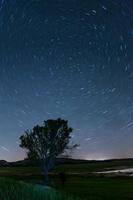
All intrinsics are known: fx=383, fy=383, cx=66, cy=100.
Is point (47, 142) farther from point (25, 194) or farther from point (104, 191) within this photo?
point (25, 194)

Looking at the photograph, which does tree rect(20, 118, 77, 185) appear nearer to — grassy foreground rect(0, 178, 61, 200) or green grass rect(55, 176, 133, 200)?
green grass rect(55, 176, 133, 200)

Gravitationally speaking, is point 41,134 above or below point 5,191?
above

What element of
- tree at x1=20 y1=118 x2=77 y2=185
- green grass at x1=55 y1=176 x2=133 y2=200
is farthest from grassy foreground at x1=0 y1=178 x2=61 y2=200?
tree at x1=20 y1=118 x2=77 y2=185

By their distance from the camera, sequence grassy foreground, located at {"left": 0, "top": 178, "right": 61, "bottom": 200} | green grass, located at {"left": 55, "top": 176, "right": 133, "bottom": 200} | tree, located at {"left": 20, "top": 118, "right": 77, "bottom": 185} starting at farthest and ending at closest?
tree, located at {"left": 20, "top": 118, "right": 77, "bottom": 185} < green grass, located at {"left": 55, "top": 176, "right": 133, "bottom": 200} < grassy foreground, located at {"left": 0, "top": 178, "right": 61, "bottom": 200}

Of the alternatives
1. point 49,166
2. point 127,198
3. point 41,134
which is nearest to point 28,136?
point 41,134

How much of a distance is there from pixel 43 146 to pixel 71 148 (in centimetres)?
601

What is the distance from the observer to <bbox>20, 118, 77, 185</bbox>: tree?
8150 cm

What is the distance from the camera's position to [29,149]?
271ft

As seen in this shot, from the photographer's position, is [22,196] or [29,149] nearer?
[22,196]

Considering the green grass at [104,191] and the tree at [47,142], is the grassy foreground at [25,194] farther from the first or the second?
the tree at [47,142]

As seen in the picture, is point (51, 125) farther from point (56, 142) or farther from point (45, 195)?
point (45, 195)

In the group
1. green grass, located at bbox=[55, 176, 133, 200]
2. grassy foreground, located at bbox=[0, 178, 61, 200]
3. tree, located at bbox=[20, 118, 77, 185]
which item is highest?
tree, located at bbox=[20, 118, 77, 185]

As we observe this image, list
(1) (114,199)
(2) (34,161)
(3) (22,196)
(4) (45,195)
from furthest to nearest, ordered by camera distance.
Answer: (2) (34,161) < (1) (114,199) < (4) (45,195) < (3) (22,196)

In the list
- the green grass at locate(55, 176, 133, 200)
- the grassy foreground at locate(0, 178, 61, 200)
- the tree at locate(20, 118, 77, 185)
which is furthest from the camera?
the tree at locate(20, 118, 77, 185)
